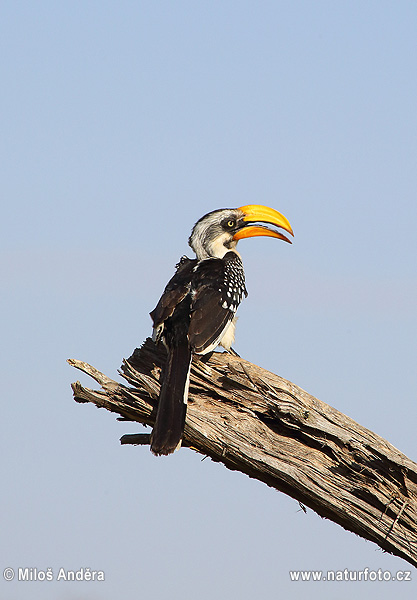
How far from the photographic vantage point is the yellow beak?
27.2 ft

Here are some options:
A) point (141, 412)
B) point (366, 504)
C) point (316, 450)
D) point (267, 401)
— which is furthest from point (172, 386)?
point (366, 504)

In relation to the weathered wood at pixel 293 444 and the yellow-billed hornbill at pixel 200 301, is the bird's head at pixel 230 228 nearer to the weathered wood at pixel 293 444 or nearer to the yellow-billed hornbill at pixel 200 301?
the yellow-billed hornbill at pixel 200 301

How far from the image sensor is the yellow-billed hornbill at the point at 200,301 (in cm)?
566

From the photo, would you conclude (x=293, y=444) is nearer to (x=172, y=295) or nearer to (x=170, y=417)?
(x=170, y=417)

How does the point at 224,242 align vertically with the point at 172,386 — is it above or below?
above

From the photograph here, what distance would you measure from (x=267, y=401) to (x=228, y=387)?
38cm

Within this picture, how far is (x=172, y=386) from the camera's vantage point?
19.1ft

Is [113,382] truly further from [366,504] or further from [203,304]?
[366,504]

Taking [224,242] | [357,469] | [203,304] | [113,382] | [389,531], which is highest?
[224,242]

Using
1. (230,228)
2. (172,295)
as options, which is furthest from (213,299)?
(230,228)

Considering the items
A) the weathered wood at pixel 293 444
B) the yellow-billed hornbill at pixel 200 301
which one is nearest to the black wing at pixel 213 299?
the yellow-billed hornbill at pixel 200 301

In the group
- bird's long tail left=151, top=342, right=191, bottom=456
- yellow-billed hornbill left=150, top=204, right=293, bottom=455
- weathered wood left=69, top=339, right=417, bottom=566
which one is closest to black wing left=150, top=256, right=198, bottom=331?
yellow-billed hornbill left=150, top=204, right=293, bottom=455

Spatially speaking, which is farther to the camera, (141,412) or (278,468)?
(141,412)

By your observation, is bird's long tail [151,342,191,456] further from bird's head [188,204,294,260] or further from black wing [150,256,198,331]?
bird's head [188,204,294,260]
